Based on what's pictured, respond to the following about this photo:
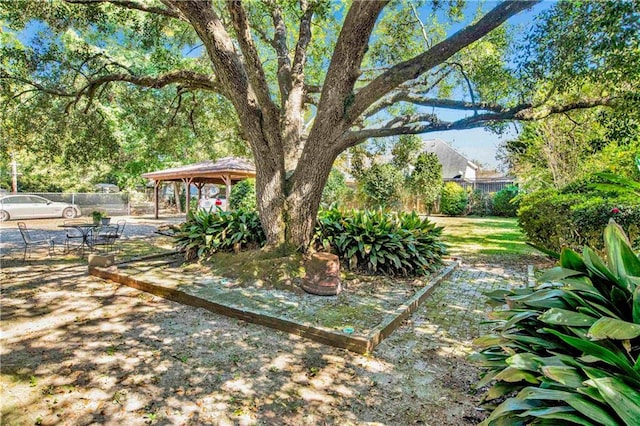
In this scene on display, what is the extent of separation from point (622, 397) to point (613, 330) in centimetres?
28

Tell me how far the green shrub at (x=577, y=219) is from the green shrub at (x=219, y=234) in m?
5.33

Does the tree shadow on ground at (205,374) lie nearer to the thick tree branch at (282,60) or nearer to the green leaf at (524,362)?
the green leaf at (524,362)

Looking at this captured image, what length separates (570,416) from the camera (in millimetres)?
1267

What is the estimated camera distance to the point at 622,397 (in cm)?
123

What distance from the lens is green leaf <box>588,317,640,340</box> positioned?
136 centimetres

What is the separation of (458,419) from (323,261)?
2982mm

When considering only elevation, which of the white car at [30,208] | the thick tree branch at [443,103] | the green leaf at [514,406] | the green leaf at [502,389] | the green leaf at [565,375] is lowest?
the green leaf at [502,389]

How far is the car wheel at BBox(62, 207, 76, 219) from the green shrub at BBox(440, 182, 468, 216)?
21.1 m

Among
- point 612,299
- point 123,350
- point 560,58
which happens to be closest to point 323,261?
point 123,350

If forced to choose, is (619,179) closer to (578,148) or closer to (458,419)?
(458,419)

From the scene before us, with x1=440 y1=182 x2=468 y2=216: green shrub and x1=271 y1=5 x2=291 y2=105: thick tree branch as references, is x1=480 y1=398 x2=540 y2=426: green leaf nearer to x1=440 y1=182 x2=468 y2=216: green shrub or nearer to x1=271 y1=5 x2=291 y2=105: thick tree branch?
x1=271 y1=5 x2=291 y2=105: thick tree branch

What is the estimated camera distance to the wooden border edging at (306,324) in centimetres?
354

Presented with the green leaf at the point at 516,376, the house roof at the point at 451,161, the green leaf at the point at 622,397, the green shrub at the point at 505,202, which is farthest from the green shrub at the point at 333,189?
the house roof at the point at 451,161

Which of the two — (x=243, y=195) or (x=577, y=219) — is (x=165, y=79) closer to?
(x=243, y=195)
